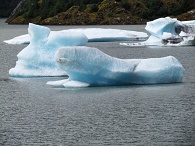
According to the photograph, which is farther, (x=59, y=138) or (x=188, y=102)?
(x=188, y=102)

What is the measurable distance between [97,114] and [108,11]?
272 feet

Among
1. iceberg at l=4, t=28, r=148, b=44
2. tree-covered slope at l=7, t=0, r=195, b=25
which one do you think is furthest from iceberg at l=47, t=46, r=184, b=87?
tree-covered slope at l=7, t=0, r=195, b=25

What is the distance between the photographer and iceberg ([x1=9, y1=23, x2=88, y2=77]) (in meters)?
33.5

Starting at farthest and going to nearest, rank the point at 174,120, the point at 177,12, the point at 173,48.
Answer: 1. the point at 177,12
2. the point at 173,48
3. the point at 174,120

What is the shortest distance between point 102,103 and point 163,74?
16.0 ft

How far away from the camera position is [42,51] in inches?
1330

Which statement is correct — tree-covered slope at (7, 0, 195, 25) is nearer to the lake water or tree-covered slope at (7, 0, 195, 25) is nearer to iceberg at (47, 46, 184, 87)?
iceberg at (47, 46, 184, 87)

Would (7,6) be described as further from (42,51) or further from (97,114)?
(97,114)

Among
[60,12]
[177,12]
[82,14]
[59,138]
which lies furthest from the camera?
[60,12]

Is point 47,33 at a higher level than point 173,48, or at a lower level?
higher

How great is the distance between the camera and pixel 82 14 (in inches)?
4299

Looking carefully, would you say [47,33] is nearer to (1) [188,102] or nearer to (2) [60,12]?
(1) [188,102]

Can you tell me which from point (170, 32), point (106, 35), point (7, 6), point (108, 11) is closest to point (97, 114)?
point (170, 32)

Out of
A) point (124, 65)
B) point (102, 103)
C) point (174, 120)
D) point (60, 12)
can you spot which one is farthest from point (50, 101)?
point (60, 12)
